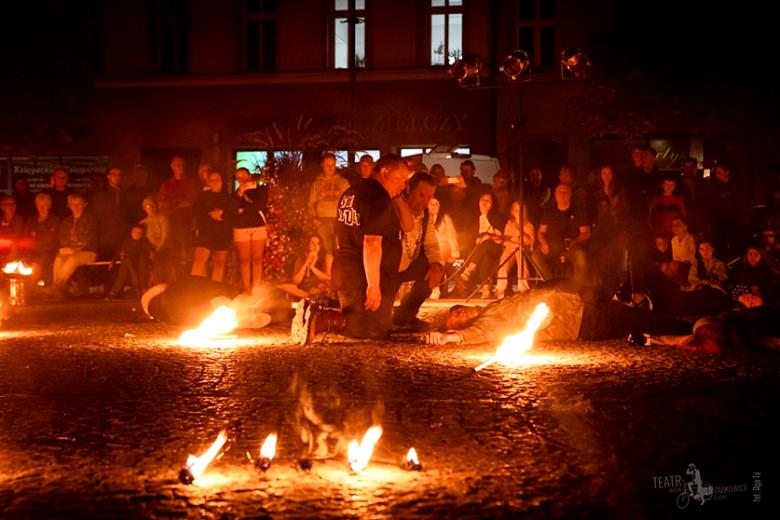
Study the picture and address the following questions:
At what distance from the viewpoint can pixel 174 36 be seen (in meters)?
27.7

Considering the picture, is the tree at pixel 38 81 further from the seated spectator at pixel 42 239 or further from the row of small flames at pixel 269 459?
the row of small flames at pixel 269 459

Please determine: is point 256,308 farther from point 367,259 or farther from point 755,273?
point 755,273

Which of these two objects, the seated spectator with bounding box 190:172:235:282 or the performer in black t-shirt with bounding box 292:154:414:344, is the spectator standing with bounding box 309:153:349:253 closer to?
the seated spectator with bounding box 190:172:235:282

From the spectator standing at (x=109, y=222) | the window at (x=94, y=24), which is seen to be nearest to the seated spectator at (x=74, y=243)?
the spectator standing at (x=109, y=222)

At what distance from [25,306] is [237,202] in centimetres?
343

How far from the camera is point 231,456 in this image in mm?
4969

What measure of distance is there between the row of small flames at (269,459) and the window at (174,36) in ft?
78.8

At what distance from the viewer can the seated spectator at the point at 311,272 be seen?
1434cm

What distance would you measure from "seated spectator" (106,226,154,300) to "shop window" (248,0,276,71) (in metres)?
12.0

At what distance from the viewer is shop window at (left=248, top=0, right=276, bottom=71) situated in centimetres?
2716

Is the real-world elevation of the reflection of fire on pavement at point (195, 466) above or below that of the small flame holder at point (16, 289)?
below

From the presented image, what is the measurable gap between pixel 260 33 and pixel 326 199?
13.6 metres

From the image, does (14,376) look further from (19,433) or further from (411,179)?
(411,179)

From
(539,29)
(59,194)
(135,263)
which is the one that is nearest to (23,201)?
(59,194)
